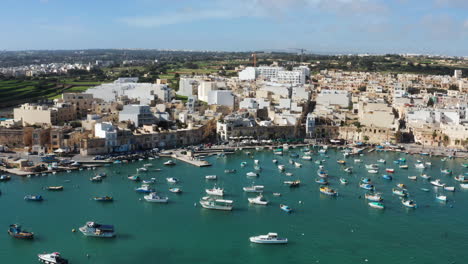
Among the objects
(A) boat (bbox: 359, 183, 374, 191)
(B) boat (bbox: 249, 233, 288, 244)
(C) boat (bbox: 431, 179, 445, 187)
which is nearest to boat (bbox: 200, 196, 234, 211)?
(B) boat (bbox: 249, 233, 288, 244)

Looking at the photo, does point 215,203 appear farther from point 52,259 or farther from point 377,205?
point 52,259

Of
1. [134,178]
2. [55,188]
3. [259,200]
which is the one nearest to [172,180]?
[134,178]

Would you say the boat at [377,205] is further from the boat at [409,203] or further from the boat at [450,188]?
the boat at [450,188]

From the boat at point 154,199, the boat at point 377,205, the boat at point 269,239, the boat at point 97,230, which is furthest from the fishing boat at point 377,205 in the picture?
the boat at point 97,230

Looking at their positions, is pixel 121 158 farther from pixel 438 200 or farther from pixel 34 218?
pixel 438 200

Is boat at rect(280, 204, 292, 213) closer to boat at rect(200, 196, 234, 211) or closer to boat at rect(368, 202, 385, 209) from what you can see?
boat at rect(200, 196, 234, 211)

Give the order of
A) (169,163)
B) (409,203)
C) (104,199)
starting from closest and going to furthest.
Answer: (104,199) < (409,203) < (169,163)
